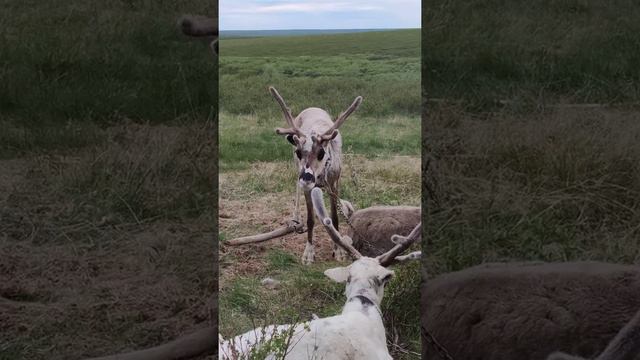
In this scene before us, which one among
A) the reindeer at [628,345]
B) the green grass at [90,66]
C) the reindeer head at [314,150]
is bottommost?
the reindeer at [628,345]

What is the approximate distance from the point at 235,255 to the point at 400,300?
0.79 meters

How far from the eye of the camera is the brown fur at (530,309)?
4445 millimetres

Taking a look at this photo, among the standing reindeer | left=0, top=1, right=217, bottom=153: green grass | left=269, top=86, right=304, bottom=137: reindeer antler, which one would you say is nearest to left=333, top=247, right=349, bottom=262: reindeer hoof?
the standing reindeer

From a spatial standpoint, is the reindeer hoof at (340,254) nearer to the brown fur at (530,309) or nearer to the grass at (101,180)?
the brown fur at (530,309)

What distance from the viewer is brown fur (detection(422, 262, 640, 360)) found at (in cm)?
445

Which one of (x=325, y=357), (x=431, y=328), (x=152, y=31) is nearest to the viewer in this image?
(x=325, y=357)

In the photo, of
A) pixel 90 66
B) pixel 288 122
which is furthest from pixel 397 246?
pixel 90 66

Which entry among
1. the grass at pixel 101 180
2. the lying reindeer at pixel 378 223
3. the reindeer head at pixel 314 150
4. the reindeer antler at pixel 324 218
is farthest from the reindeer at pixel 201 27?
the lying reindeer at pixel 378 223

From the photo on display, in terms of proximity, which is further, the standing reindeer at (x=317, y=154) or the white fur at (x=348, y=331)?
the standing reindeer at (x=317, y=154)

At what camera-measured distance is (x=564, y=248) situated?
4676 millimetres

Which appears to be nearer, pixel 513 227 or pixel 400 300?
pixel 400 300

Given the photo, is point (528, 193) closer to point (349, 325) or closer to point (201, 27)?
point (349, 325)

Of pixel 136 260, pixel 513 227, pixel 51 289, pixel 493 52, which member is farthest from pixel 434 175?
pixel 51 289

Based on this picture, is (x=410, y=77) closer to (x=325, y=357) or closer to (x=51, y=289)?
(x=325, y=357)
